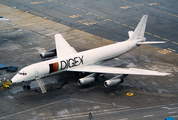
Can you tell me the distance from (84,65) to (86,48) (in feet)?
50.8

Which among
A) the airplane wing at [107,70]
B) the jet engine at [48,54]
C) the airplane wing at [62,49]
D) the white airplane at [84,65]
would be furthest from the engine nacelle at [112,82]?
the jet engine at [48,54]

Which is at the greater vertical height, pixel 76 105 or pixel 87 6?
pixel 87 6

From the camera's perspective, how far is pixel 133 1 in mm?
102250

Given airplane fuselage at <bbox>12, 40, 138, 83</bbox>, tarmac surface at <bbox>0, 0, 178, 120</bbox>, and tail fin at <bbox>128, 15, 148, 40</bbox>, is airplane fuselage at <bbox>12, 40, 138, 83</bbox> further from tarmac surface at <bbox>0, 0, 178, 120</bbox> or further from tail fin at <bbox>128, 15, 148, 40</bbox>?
tarmac surface at <bbox>0, 0, 178, 120</bbox>

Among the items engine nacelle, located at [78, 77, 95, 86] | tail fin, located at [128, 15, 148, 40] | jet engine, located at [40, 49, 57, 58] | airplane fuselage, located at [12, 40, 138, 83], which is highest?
tail fin, located at [128, 15, 148, 40]

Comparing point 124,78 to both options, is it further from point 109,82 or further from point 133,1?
point 133,1

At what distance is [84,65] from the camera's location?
→ 49594 millimetres

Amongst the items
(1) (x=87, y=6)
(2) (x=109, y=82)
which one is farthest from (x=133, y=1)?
(2) (x=109, y=82)

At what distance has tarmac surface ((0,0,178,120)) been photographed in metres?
40.9

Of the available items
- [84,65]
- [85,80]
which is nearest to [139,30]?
[84,65]

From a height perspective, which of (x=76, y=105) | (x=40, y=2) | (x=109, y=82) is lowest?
(x=76, y=105)

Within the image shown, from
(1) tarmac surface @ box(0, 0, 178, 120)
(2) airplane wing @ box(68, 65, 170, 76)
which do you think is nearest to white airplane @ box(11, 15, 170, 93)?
(2) airplane wing @ box(68, 65, 170, 76)

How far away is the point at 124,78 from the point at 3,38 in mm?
37787

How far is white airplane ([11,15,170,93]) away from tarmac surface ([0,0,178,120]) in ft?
9.54
